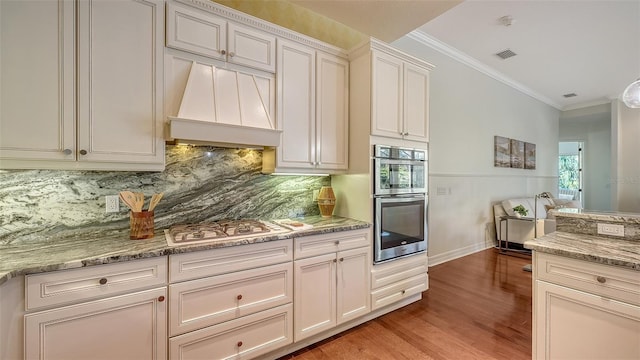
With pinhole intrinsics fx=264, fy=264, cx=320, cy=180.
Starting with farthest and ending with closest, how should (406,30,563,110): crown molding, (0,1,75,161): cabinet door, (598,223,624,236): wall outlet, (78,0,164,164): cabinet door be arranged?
(406,30,563,110): crown molding, (598,223,624,236): wall outlet, (78,0,164,164): cabinet door, (0,1,75,161): cabinet door

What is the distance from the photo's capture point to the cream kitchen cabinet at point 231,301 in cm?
155

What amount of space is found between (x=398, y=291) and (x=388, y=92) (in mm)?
1918

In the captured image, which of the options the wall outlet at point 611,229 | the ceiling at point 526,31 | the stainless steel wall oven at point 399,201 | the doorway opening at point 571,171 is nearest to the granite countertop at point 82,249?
the stainless steel wall oven at point 399,201

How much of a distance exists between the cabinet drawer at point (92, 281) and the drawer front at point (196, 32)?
1.40 metres

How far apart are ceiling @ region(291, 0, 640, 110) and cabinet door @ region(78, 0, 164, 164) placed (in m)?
1.45

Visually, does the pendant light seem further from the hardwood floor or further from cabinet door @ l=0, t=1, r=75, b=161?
cabinet door @ l=0, t=1, r=75, b=161

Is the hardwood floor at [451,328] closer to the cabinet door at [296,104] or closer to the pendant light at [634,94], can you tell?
the cabinet door at [296,104]

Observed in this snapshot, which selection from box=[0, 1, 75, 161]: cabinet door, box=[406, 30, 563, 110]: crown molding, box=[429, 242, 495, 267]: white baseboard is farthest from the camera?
box=[429, 242, 495, 267]: white baseboard

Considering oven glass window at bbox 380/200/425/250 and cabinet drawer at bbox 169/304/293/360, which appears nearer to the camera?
cabinet drawer at bbox 169/304/293/360

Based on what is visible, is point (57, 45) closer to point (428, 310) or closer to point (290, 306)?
point (290, 306)

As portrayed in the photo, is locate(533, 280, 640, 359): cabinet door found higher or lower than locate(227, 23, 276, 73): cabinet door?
lower

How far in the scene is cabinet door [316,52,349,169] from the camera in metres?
2.39

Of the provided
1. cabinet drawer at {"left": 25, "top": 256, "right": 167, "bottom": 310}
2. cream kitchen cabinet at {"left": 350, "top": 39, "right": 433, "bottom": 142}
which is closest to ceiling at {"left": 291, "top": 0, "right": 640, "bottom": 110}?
cream kitchen cabinet at {"left": 350, "top": 39, "right": 433, "bottom": 142}

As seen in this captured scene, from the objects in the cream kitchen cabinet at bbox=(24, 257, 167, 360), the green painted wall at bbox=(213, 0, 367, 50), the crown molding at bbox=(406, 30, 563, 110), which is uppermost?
the crown molding at bbox=(406, 30, 563, 110)
